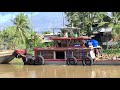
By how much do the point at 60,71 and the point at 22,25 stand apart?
3178 mm

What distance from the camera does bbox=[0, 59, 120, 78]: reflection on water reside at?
7226 mm

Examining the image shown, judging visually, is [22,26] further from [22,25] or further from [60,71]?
[60,71]

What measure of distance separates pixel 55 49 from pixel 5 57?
1683 millimetres

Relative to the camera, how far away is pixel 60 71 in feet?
26.6

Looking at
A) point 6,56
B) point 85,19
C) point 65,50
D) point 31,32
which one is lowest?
point 6,56

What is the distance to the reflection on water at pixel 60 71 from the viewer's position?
723 centimetres

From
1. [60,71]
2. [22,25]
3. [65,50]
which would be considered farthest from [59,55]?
[22,25]

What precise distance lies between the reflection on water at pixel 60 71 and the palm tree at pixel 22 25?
1196 millimetres

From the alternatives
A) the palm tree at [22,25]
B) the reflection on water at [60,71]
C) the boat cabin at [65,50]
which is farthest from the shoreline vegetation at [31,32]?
the reflection on water at [60,71]

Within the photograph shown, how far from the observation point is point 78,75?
726cm

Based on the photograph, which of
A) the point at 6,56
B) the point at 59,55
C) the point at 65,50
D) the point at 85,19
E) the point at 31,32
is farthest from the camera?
the point at 85,19
